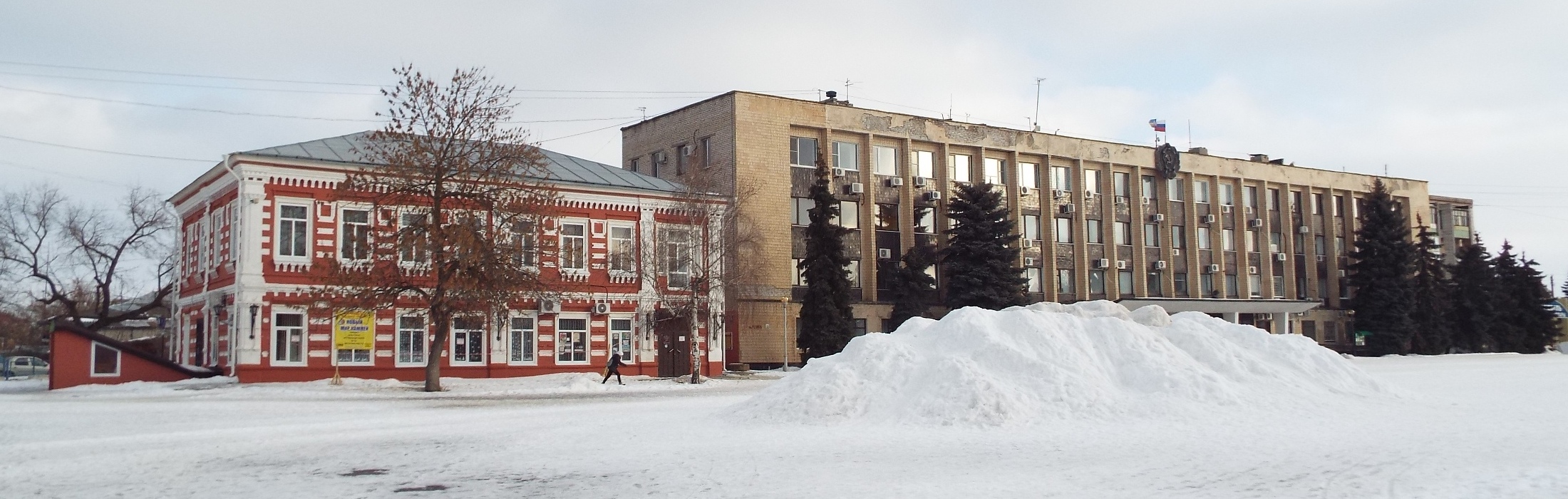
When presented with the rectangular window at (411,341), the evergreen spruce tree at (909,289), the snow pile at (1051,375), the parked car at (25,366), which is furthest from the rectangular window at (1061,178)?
the parked car at (25,366)

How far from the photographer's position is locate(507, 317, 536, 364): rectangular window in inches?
1459

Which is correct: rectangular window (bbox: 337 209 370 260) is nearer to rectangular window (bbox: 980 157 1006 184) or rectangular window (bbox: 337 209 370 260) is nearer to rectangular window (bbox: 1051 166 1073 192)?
rectangular window (bbox: 980 157 1006 184)

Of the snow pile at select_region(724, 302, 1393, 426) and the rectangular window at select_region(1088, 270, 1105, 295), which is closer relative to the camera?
the snow pile at select_region(724, 302, 1393, 426)

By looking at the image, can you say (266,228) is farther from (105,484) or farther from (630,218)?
(105,484)

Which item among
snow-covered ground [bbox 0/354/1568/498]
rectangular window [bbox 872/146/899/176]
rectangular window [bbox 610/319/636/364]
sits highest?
rectangular window [bbox 872/146/899/176]

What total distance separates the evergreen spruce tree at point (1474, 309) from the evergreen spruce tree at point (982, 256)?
33.2 meters

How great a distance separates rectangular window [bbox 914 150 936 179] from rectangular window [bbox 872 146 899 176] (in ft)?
3.69

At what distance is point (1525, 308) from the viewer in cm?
6950

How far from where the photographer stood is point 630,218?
39469 millimetres

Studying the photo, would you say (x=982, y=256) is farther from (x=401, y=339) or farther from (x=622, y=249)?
(x=401, y=339)

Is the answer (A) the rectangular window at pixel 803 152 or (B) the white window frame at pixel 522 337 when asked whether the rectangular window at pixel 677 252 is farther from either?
(A) the rectangular window at pixel 803 152

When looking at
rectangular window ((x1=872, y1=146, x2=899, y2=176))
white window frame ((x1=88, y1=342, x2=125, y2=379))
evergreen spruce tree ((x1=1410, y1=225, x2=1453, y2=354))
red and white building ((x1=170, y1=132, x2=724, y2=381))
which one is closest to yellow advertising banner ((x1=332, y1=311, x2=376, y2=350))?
red and white building ((x1=170, y1=132, x2=724, y2=381))

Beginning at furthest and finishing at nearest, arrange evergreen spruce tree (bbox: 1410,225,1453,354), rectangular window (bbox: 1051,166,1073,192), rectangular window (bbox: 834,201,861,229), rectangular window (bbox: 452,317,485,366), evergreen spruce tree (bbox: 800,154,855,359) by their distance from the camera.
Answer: evergreen spruce tree (bbox: 1410,225,1453,354), rectangular window (bbox: 1051,166,1073,192), rectangular window (bbox: 834,201,861,229), evergreen spruce tree (bbox: 800,154,855,359), rectangular window (bbox: 452,317,485,366)

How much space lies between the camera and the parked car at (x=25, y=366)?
177 feet
